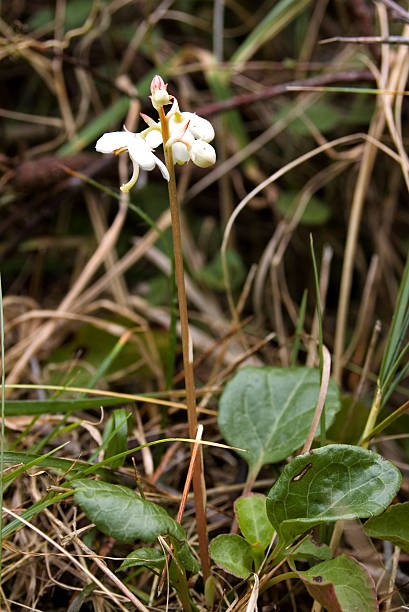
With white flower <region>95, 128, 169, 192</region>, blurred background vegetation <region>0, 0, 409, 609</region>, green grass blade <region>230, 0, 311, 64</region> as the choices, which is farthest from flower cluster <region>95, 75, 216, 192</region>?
green grass blade <region>230, 0, 311, 64</region>

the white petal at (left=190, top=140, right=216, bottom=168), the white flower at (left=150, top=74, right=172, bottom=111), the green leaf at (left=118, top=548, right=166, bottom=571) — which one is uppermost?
the white flower at (left=150, top=74, right=172, bottom=111)

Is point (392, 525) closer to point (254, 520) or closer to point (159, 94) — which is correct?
point (254, 520)

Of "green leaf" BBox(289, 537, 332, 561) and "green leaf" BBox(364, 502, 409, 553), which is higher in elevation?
"green leaf" BBox(364, 502, 409, 553)

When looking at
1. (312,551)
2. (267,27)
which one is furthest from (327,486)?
(267,27)

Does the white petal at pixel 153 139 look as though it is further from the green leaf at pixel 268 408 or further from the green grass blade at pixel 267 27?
the green grass blade at pixel 267 27

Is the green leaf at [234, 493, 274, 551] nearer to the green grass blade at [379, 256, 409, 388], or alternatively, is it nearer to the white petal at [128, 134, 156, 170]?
the green grass blade at [379, 256, 409, 388]

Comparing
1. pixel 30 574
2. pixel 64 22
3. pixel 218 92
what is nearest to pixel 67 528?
pixel 30 574

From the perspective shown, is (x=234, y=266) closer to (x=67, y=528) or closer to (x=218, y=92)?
(x=218, y=92)
